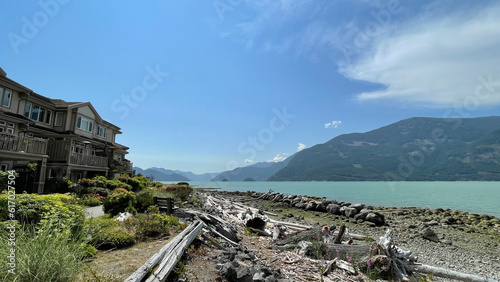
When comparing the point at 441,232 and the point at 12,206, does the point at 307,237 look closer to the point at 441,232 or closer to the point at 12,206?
the point at 12,206

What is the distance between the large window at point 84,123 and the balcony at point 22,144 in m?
9.13

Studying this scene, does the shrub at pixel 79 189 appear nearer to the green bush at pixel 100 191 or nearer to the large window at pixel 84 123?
the green bush at pixel 100 191

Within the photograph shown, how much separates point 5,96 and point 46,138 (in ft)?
19.9

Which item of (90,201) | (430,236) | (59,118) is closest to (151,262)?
(90,201)

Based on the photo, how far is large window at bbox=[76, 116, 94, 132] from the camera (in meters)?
29.6

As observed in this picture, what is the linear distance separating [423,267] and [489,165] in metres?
227

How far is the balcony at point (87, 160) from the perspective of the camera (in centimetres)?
2579

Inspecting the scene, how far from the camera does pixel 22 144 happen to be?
19.1 metres

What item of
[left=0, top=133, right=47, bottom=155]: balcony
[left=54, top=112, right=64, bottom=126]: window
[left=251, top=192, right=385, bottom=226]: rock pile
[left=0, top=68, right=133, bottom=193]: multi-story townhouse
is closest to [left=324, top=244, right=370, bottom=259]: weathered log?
[left=251, top=192, right=385, bottom=226]: rock pile

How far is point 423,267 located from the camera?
938cm

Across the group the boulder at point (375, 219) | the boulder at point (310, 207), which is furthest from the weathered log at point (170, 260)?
the boulder at point (310, 207)

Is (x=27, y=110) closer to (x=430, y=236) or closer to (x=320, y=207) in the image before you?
(x=320, y=207)

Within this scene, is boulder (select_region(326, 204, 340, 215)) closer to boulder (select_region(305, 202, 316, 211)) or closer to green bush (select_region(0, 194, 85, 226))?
boulder (select_region(305, 202, 316, 211))

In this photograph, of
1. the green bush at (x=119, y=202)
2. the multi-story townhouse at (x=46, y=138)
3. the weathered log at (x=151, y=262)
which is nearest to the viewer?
the weathered log at (x=151, y=262)
